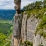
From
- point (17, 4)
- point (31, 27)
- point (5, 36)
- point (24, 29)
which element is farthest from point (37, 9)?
point (5, 36)

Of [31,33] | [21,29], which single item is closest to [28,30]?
[31,33]

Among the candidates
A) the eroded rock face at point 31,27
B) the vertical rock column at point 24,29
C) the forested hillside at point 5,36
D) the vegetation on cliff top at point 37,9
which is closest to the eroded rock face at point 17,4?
the vegetation on cliff top at point 37,9

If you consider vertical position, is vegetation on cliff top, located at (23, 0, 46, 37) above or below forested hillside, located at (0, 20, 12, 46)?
above

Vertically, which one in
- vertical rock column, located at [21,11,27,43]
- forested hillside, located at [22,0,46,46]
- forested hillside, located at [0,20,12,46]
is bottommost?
forested hillside, located at [0,20,12,46]

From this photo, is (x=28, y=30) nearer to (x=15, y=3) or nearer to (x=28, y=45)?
(x=28, y=45)


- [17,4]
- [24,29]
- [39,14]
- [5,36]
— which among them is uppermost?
[17,4]

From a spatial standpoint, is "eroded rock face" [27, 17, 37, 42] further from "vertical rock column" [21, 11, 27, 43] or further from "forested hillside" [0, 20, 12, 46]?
"forested hillside" [0, 20, 12, 46]

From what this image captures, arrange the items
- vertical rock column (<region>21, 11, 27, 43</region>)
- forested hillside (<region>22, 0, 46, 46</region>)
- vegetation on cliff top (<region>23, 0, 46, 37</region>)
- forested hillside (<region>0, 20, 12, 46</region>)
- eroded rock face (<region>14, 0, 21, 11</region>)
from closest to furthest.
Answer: forested hillside (<region>22, 0, 46, 46</region>)
vegetation on cliff top (<region>23, 0, 46, 37</region>)
vertical rock column (<region>21, 11, 27, 43</region>)
eroded rock face (<region>14, 0, 21, 11</region>)
forested hillside (<region>0, 20, 12, 46</region>)

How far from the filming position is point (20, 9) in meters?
35.5

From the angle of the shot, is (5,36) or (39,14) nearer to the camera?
(39,14)

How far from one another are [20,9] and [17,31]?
10.9 feet

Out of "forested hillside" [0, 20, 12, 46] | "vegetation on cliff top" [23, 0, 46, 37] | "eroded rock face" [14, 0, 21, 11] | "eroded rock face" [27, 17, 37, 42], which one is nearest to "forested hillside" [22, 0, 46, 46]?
"vegetation on cliff top" [23, 0, 46, 37]

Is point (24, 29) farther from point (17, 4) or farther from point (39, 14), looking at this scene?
point (17, 4)

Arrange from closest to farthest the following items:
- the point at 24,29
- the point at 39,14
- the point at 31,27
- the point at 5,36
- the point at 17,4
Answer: the point at 39,14 < the point at 31,27 < the point at 24,29 < the point at 17,4 < the point at 5,36
